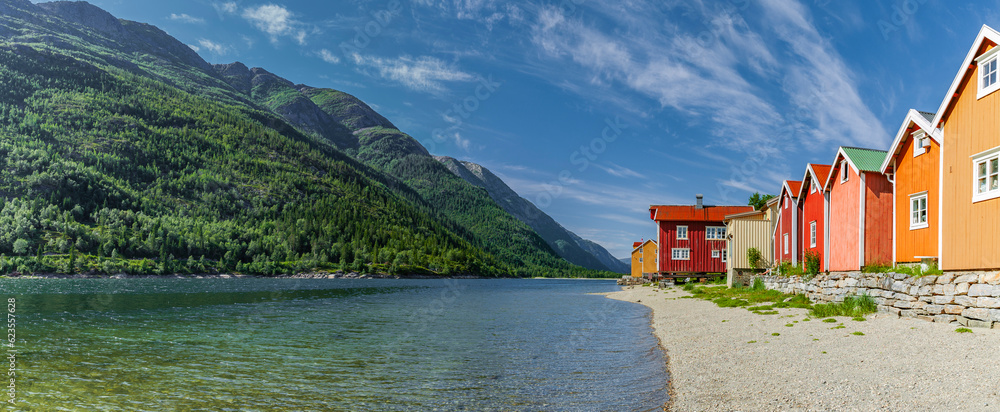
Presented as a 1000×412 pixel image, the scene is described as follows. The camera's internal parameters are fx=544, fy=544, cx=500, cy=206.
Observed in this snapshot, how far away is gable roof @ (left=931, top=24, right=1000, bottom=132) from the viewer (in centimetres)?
1711

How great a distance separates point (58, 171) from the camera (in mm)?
191500

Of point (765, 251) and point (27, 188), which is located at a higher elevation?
point (27, 188)

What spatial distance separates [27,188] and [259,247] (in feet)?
243

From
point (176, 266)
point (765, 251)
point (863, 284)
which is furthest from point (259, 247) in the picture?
point (863, 284)

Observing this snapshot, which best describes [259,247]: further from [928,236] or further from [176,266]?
[928,236]

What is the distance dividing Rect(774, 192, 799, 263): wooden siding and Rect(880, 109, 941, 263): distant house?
504 inches

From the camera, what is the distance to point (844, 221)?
28516 millimetres

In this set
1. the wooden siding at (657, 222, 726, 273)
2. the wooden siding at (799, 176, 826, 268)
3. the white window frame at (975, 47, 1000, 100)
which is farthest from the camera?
the wooden siding at (657, 222, 726, 273)

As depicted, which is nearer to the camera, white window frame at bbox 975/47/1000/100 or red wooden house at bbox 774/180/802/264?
white window frame at bbox 975/47/1000/100

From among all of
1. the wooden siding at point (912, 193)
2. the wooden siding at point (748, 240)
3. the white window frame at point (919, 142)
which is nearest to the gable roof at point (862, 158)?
the wooden siding at point (912, 193)

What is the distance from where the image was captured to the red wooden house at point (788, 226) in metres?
37.5

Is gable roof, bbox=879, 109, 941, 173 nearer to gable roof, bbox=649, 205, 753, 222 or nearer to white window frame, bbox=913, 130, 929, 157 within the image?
white window frame, bbox=913, 130, 929, 157

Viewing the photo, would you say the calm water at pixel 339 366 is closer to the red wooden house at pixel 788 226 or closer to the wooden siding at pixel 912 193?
the wooden siding at pixel 912 193

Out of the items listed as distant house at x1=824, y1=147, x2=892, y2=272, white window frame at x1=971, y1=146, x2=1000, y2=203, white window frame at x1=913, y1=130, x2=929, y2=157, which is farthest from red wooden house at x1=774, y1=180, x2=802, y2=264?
white window frame at x1=971, y1=146, x2=1000, y2=203
